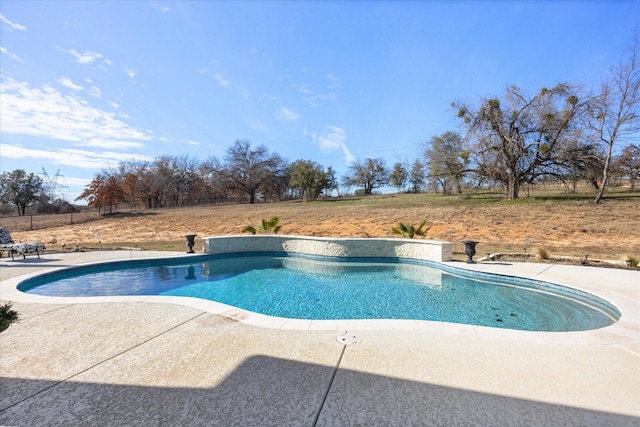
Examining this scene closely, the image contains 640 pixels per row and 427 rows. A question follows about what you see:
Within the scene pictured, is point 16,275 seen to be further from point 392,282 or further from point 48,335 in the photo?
Answer: point 392,282

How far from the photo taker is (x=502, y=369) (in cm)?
296

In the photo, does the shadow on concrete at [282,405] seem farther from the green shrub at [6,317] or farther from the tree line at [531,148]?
the tree line at [531,148]

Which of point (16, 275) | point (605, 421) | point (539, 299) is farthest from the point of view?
point (16, 275)

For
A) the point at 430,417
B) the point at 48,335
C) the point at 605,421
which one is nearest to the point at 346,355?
the point at 430,417

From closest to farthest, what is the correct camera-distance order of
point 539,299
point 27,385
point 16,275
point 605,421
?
1. point 605,421
2. point 27,385
3. point 539,299
4. point 16,275

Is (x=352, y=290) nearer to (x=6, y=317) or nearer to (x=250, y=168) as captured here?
(x=6, y=317)

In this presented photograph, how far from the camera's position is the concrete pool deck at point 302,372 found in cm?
229

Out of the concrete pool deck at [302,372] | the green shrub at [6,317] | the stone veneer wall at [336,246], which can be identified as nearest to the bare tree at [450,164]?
the stone veneer wall at [336,246]

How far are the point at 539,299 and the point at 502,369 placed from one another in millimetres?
4372

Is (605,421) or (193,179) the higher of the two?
(193,179)

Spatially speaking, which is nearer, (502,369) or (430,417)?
(430,417)

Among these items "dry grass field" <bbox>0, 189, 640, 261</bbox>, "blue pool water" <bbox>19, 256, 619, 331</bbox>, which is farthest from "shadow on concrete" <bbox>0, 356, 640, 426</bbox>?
"dry grass field" <bbox>0, 189, 640, 261</bbox>

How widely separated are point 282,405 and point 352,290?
5236mm

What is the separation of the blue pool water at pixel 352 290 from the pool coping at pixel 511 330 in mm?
284
